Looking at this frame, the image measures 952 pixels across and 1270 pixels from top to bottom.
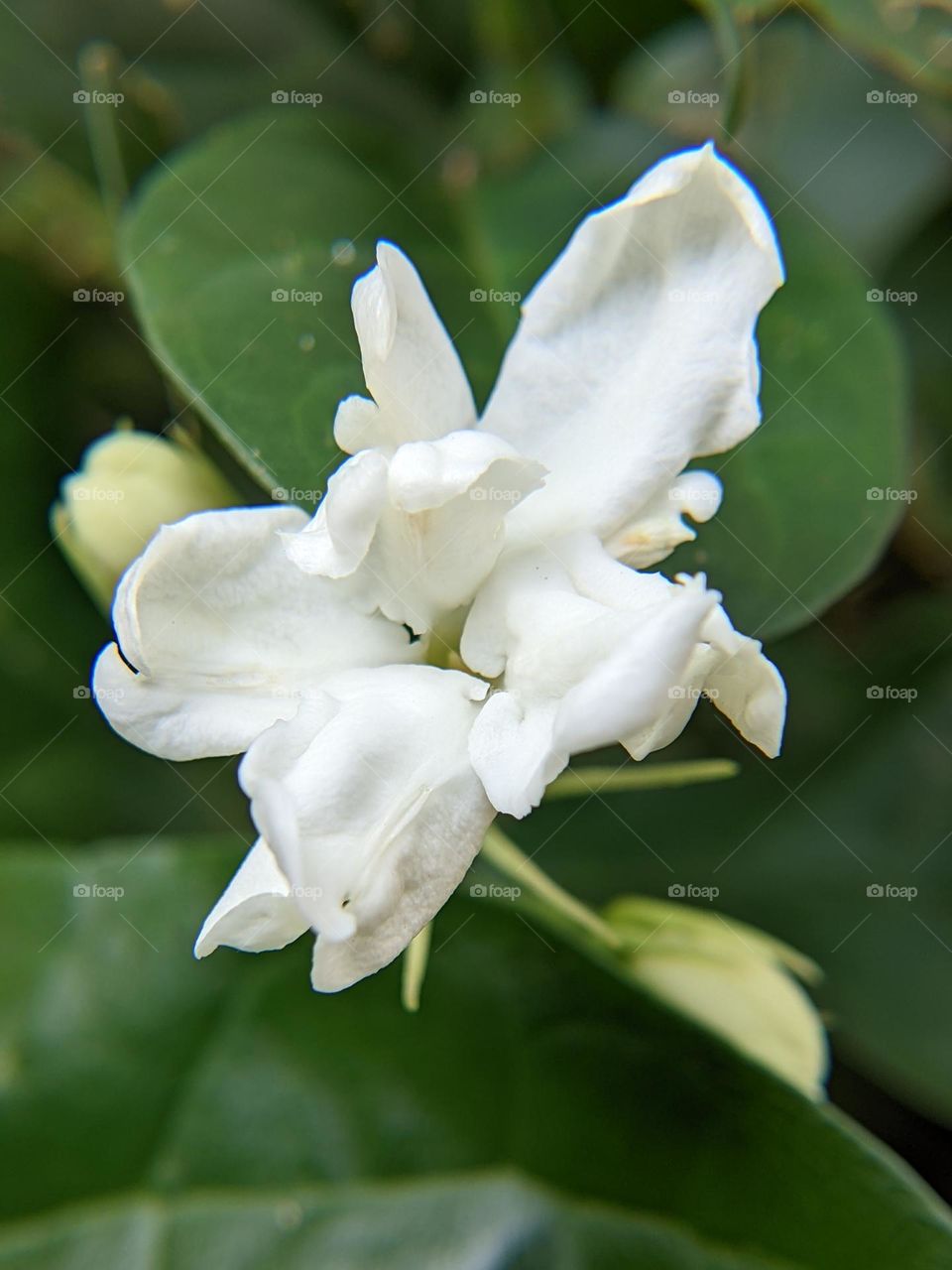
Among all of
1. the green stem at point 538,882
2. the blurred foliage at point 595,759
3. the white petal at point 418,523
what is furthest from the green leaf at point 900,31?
the green stem at point 538,882

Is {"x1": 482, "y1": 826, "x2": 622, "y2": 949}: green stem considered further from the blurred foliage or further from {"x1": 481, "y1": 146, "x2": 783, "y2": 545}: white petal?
{"x1": 481, "y1": 146, "x2": 783, "y2": 545}: white petal

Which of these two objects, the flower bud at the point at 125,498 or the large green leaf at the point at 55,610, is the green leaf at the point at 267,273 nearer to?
the flower bud at the point at 125,498

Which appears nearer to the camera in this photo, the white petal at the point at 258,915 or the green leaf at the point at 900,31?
the white petal at the point at 258,915

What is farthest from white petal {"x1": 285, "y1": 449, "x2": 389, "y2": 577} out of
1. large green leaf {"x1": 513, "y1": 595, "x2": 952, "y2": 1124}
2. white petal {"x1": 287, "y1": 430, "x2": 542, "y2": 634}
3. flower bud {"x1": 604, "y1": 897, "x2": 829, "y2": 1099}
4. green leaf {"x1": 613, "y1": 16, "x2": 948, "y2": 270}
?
green leaf {"x1": 613, "y1": 16, "x2": 948, "y2": 270}

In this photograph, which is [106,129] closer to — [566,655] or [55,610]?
[55,610]

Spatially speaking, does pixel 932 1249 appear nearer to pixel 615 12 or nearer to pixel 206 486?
pixel 206 486

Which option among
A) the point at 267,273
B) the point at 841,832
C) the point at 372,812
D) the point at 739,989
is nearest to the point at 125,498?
the point at 267,273
